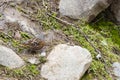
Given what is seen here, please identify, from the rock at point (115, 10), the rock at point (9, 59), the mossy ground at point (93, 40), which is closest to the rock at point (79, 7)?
the mossy ground at point (93, 40)

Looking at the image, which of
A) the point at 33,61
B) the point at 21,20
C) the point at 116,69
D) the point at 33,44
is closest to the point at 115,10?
the point at 116,69

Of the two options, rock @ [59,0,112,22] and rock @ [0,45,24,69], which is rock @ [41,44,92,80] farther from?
rock @ [59,0,112,22]

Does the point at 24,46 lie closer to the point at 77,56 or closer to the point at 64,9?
the point at 77,56

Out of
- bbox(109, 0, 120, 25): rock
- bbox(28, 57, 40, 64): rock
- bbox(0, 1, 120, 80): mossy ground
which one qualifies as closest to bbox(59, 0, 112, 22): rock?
bbox(0, 1, 120, 80): mossy ground

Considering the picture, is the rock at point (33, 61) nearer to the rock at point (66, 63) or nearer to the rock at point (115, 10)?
the rock at point (66, 63)

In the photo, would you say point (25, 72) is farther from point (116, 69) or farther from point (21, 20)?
point (116, 69)

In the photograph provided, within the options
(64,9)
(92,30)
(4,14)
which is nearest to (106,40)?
(92,30)
